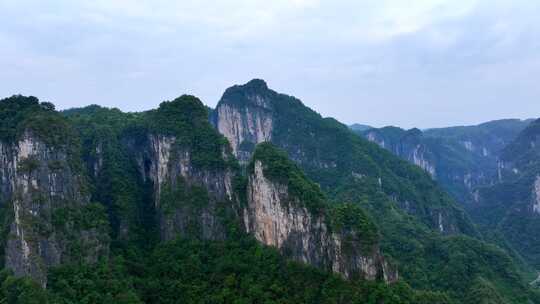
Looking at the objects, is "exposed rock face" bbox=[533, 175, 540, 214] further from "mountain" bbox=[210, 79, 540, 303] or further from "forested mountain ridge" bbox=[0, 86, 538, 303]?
"forested mountain ridge" bbox=[0, 86, 538, 303]

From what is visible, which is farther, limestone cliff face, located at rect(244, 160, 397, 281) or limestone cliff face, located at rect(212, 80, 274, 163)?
limestone cliff face, located at rect(212, 80, 274, 163)

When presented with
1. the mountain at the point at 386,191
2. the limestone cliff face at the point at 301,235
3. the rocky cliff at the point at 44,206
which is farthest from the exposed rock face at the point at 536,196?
the rocky cliff at the point at 44,206

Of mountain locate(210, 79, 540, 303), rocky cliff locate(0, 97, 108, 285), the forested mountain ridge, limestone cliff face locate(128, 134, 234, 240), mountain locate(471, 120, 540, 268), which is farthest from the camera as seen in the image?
mountain locate(471, 120, 540, 268)

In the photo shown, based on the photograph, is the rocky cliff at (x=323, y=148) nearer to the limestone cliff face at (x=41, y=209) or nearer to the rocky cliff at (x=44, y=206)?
the rocky cliff at (x=44, y=206)

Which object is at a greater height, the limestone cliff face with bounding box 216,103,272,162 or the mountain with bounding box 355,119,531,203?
the limestone cliff face with bounding box 216,103,272,162

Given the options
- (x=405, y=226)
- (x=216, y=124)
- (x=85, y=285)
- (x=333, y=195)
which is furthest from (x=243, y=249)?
(x=216, y=124)

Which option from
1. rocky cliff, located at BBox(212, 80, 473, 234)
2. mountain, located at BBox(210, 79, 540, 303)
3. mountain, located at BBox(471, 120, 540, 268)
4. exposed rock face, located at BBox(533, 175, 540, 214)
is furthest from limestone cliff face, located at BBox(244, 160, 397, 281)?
exposed rock face, located at BBox(533, 175, 540, 214)

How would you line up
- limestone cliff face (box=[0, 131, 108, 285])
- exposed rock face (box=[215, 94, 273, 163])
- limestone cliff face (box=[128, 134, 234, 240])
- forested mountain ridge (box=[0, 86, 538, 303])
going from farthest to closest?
exposed rock face (box=[215, 94, 273, 163]) < limestone cliff face (box=[128, 134, 234, 240]) < forested mountain ridge (box=[0, 86, 538, 303]) < limestone cliff face (box=[0, 131, 108, 285])
